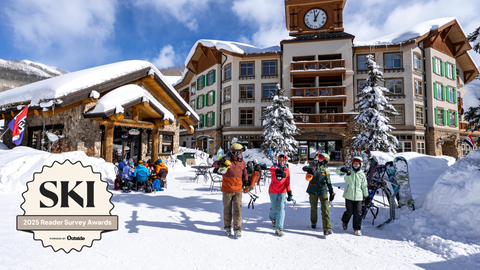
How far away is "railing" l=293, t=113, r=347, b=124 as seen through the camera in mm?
22984

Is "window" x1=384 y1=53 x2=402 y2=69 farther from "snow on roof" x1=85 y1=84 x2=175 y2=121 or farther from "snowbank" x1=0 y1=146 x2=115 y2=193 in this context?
"snowbank" x1=0 y1=146 x2=115 y2=193

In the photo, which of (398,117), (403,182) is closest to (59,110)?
(403,182)

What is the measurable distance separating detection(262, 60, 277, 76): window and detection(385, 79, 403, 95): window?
11084 mm

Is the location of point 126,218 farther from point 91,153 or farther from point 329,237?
point 91,153

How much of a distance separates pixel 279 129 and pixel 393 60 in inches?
552

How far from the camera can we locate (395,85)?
2409cm

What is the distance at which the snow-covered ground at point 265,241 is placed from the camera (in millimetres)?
3334

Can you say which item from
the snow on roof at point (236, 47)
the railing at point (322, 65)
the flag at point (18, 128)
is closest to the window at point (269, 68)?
the snow on roof at point (236, 47)

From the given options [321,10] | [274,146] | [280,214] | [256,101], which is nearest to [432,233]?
[280,214]

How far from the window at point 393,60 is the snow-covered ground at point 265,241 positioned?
2112cm

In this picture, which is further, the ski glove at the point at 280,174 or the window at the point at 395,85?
the window at the point at 395,85

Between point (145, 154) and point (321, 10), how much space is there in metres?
23.5

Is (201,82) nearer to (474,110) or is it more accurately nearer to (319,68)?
(319,68)

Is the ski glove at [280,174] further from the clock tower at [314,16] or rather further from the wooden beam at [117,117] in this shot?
the clock tower at [314,16]
